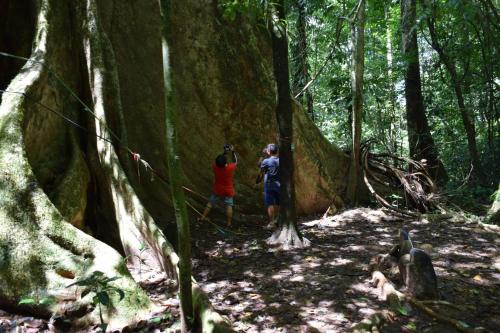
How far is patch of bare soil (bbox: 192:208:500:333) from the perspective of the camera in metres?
4.25

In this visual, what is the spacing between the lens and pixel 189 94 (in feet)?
28.0

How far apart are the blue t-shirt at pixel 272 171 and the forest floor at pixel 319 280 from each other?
891 mm

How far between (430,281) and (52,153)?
467 centimetres

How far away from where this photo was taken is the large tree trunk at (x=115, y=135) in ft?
13.1

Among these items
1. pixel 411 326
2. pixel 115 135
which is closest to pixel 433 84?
pixel 411 326

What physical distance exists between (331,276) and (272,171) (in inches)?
114

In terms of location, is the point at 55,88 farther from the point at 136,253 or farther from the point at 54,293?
the point at 54,293

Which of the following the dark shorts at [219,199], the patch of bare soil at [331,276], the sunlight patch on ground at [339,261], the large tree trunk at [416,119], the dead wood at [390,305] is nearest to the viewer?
the dead wood at [390,305]

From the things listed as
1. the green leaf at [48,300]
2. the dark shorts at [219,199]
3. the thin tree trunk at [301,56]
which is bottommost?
the green leaf at [48,300]

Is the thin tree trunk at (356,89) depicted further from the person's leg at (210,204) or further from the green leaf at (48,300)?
the green leaf at (48,300)

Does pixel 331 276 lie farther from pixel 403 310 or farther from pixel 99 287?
pixel 99 287

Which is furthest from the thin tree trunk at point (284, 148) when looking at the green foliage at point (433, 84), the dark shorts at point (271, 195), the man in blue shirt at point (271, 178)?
the green foliage at point (433, 84)

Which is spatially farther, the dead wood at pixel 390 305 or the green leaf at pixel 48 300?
the dead wood at pixel 390 305

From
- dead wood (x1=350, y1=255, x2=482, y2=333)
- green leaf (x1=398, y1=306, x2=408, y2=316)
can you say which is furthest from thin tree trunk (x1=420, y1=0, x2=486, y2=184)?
green leaf (x1=398, y1=306, x2=408, y2=316)
